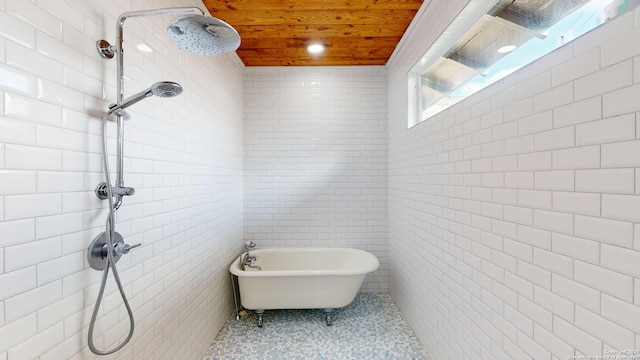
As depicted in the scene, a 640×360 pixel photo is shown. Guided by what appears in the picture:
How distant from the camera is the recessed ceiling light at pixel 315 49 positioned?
107 inches

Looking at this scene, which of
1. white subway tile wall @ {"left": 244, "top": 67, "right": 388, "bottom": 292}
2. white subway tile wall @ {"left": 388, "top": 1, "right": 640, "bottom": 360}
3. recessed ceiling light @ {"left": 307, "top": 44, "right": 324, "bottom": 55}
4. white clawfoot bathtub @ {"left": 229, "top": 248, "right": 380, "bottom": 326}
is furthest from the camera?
white subway tile wall @ {"left": 244, "top": 67, "right": 388, "bottom": 292}

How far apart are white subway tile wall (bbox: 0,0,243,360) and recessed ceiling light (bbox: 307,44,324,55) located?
3.85 ft

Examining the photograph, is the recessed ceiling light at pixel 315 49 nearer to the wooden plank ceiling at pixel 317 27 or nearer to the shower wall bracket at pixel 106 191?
the wooden plank ceiling at pixel 317 27

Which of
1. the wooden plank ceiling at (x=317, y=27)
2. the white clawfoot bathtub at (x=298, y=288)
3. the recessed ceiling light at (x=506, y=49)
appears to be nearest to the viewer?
the recessed ceiling light at (x=506, y=49)

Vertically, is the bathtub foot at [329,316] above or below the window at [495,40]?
below

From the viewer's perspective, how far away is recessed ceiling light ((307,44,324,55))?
2.73 meters

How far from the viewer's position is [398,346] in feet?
7.26

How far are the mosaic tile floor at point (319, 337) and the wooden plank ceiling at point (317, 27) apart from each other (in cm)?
275

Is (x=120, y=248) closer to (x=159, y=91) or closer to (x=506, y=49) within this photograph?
(x=159, y=91)

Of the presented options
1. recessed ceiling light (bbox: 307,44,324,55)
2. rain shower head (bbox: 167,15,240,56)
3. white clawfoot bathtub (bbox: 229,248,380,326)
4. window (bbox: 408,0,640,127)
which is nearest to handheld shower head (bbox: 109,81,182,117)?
rain shower head (bbox: 167,15,240,56)

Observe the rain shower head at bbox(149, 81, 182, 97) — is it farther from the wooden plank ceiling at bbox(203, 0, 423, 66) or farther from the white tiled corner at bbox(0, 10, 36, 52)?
the wooden plank ceiling at bbox(203, 0, 423, 66)

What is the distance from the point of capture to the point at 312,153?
3.22 m

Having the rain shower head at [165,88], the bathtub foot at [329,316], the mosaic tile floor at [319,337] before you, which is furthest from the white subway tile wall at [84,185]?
the bathtub foot at [329,316]

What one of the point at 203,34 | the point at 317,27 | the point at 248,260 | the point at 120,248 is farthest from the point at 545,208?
the point at 248,260
